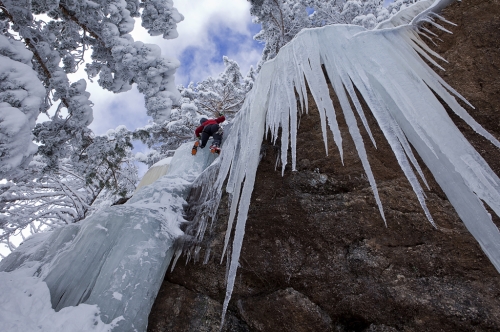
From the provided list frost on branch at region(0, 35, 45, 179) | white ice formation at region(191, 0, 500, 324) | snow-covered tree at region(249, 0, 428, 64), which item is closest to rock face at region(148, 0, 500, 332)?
white ice formation at region(191, 0, 500, 324)

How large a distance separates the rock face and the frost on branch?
6.62ft

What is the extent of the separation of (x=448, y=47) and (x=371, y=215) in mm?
1813

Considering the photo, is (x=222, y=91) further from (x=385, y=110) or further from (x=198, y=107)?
(x=385, y=110)

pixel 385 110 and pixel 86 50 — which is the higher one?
pixel 86 50

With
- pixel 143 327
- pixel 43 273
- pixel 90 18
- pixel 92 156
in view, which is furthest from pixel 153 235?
pixel 90 18

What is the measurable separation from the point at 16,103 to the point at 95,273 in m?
1.90

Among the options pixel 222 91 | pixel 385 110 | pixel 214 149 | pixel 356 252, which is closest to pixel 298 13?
pixel 222 91

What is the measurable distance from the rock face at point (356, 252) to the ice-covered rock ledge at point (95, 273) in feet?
1.02

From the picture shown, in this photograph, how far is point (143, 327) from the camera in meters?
2.72

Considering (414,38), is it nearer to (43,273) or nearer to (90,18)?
(90,18)

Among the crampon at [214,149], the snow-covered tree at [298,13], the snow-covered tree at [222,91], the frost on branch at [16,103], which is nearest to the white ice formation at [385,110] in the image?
the crampon at [214,149]

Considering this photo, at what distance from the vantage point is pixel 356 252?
7.87ft

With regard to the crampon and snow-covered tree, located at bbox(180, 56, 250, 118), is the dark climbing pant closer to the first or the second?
the crampon

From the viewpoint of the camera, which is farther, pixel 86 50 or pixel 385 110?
pixel 86 50
